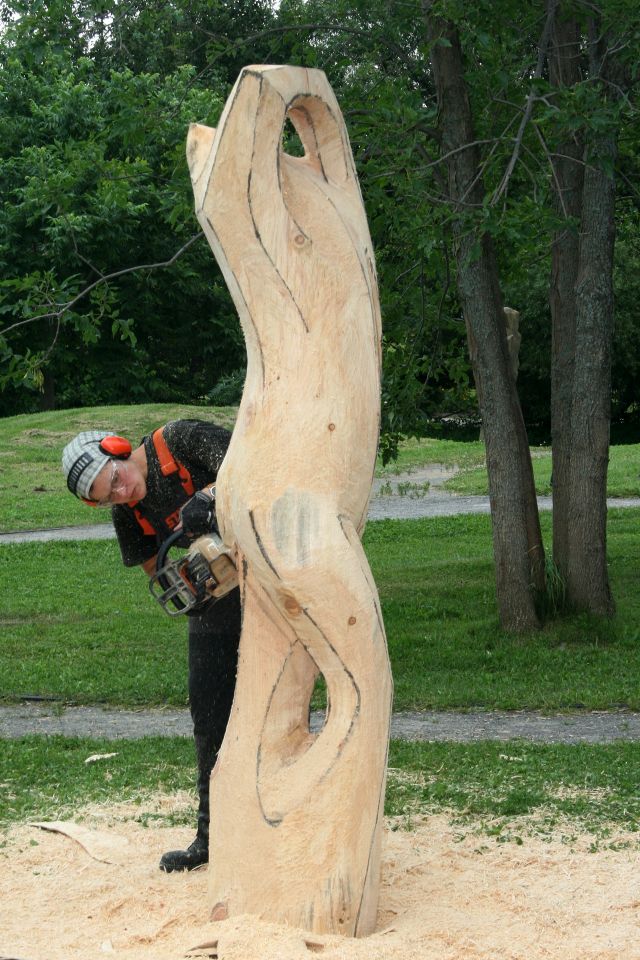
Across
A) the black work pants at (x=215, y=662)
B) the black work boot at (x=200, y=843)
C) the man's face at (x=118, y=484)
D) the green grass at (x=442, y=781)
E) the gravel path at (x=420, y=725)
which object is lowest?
the gravel path at (x=420, y=725)

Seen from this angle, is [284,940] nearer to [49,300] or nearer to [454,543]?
[49,300]

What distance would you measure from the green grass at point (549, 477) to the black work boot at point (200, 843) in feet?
44.2

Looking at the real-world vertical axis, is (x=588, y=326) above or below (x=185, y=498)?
above

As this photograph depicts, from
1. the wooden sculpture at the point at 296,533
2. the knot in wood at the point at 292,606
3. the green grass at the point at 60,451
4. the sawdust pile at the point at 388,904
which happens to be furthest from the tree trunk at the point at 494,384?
the green grass at the point at 60,451

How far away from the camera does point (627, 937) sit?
3936 millimetres

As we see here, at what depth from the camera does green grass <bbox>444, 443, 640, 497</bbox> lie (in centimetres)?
1790

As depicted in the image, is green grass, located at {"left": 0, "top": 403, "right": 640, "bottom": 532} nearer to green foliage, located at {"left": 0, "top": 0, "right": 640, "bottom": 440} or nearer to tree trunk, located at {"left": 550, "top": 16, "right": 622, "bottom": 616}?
green foliage, located at {"left": 0, "top": 0, "right": 640, "bottom": 440}

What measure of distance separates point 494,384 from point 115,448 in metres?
5.24

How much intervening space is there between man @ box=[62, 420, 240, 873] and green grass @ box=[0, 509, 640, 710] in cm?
349

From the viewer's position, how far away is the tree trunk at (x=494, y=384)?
920cm

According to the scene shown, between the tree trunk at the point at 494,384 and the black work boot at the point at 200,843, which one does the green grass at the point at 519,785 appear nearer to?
the black work boot at the point at 200,843

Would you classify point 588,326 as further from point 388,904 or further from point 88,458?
point 388,904

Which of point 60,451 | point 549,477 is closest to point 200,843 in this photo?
point 549,477

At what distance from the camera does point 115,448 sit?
448 centimetres
